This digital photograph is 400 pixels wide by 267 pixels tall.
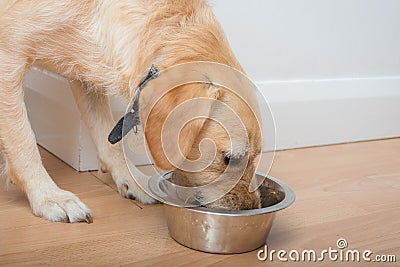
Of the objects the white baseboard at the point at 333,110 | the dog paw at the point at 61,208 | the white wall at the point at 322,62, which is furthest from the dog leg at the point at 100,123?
the white baseboard at the point at 333,110

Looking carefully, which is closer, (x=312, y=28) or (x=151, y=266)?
(x=151, y=266)

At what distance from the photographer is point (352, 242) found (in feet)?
5.38

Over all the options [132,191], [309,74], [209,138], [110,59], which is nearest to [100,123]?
[132,191]

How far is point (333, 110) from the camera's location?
9.29ft

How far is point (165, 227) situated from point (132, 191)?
0.29 meters

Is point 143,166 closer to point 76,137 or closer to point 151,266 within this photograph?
point 76,137

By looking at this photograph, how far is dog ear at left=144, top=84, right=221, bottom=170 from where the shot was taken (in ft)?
4.63

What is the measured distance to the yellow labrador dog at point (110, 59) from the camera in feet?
4.88

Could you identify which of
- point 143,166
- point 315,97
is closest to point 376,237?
point 143,166

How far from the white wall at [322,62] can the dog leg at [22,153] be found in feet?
3.44

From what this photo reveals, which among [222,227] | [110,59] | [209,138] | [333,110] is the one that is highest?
[110,59]

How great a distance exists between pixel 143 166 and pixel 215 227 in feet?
2.93

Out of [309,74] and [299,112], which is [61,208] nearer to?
[299,112]

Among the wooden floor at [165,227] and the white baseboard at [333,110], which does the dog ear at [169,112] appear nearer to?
the wooden floor at [165,227]
